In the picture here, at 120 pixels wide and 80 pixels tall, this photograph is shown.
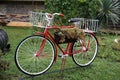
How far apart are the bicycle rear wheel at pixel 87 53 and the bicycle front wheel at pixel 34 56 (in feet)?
1.89

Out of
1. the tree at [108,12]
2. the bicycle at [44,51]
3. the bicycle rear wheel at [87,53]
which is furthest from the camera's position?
the tree at [108,12]

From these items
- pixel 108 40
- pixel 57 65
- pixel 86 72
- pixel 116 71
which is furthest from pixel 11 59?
pixel 108 40

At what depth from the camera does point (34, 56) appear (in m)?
4.96

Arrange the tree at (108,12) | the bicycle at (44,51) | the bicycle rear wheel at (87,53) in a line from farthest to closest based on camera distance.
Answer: the tree at (108,12) < the bicycle rear wheel at (87,53) < the bicycle at (44,51)

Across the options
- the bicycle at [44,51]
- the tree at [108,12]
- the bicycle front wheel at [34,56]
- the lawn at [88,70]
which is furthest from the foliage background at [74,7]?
the bicycle front wheel at [34,56]

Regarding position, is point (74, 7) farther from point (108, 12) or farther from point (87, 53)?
point (87, 53)

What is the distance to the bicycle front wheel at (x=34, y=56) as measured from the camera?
16.0ft

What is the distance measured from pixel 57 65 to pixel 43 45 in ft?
2.92

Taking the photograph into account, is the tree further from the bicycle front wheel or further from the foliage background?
the bicycle front wheel

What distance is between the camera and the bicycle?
4883 millimetres

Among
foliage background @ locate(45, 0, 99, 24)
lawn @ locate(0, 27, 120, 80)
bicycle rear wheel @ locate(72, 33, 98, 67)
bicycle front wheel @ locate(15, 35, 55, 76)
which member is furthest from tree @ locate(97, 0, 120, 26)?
bicycle front wheel @ locate(15, 35, 55, 76)

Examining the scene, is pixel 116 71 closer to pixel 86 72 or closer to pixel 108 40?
pixel 86 72

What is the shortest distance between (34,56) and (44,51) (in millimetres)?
352

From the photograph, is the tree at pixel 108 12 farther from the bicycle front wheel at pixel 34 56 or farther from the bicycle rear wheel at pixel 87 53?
the bicycle front wheel at pixel 34 56
